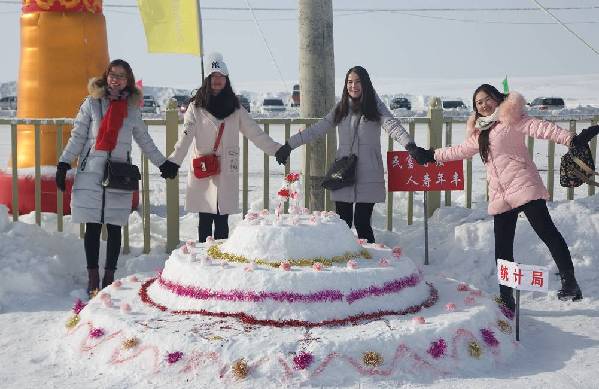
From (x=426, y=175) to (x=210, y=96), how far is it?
7.03 ft

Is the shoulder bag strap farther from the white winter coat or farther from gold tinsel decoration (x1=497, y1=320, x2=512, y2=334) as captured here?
gold tinsel decoration (x1=497, y1=320, x2=512, y2=334)

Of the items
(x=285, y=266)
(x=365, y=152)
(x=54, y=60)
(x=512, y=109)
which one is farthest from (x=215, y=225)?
(x=54, y=60)

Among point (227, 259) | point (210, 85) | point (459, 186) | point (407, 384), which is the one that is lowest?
point (407, 384)

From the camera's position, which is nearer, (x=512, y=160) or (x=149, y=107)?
(x=512, y=160)

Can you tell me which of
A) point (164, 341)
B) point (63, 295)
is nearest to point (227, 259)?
point (164, 341)

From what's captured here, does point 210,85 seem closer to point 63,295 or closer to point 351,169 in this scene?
point 351,169

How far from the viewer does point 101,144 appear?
5324 mm

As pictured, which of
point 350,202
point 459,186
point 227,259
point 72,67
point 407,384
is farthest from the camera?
point 72,67

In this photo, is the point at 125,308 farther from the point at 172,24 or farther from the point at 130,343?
the point at 172,24

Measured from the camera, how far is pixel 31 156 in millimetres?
8250

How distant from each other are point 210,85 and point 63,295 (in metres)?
2.09

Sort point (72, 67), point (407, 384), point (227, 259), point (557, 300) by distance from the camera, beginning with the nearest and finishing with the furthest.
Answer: point (407, 384)
point (227, 259)
point (557, 300)
point (72, 67)

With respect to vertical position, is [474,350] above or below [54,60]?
below

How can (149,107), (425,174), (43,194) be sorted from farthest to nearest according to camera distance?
(149,107) < (43,194) < (425,174)
